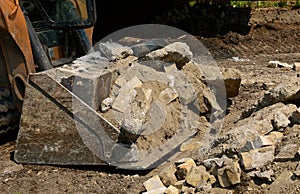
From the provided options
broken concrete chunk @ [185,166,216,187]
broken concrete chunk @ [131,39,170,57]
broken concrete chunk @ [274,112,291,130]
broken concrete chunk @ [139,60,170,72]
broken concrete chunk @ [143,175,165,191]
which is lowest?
broken concrete chunk @ [143,175,165,191]

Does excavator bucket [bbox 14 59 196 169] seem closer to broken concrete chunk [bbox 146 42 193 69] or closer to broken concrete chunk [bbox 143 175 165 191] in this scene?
broken concrete chunk [bbox 143 175 165 191]

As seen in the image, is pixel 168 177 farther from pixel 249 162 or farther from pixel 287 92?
pixel 287 92

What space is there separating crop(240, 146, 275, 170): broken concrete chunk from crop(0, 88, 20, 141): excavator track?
2054 millimetres

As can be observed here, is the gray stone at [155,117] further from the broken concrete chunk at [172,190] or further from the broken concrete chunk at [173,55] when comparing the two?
the broken concrete chunk at [172,190]

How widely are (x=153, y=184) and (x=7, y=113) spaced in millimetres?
1499

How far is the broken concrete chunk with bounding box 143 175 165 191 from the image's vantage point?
3.91 meters

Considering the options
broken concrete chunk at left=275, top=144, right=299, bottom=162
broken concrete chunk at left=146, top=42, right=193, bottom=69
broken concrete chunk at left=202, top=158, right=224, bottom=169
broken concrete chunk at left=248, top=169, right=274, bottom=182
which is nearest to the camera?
broken concrete chunk at left=248, top=169, right=274, bottom=182

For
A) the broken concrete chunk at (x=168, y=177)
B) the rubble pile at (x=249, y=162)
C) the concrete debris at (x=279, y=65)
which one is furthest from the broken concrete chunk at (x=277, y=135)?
the concrete debris at (x=279, y=65)

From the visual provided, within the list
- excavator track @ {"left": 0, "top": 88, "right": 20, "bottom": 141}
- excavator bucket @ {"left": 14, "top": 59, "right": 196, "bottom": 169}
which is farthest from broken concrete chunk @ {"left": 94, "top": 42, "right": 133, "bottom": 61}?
excavator track @ {"left": 0, "top": 88, "right": 20, "bottom": 141}

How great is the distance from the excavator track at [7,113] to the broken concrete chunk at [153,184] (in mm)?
1400

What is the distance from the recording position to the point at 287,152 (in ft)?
12.1

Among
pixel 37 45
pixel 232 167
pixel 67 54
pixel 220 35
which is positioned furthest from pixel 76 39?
pixel 220 35

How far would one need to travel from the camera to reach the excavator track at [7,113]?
4.56 m

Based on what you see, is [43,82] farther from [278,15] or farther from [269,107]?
→ [278,15]
